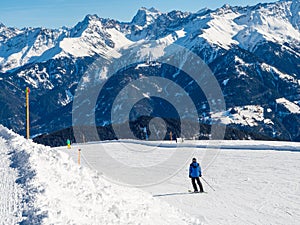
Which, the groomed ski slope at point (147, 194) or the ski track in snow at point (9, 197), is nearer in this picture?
the ski track in snow at point (9, 197)

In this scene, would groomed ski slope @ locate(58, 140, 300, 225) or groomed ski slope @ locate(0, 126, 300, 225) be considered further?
groomed ski slope @ locate(58, 140, 300, 225)

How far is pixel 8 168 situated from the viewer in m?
23.7

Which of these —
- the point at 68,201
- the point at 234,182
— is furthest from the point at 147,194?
the point at 234,182

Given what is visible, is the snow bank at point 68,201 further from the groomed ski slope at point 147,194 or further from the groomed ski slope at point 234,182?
the groomed ski slope at point 234,182

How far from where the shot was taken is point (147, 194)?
2100 centimetres

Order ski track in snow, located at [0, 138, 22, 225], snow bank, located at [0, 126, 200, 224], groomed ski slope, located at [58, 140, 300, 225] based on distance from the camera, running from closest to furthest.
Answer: snow bank, located at [0, 126, 200, 224] → ski track in snow, located at [0, 138, 22, 225] → groomed ski slope, located at [58, 140, 300, 225]

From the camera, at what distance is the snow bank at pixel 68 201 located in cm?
1390

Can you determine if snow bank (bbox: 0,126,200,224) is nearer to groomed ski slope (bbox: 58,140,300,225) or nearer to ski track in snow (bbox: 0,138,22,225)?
ski track in snow (bbox: 0,138,22,225)

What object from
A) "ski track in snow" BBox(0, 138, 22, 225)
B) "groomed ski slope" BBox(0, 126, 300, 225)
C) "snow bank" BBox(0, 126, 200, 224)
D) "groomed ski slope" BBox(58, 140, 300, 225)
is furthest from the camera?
"groomed ski slope" BBox(58, 140, 300, 225)

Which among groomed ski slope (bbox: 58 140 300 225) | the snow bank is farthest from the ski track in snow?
groomed ski slope (bbox: 58 140 300 225)

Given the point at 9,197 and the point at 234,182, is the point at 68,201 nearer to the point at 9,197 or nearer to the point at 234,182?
the point at 9,197

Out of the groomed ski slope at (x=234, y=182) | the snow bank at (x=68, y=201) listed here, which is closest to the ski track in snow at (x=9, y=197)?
the snow bank at (x=68, y=201)

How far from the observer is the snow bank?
1390 centimetres

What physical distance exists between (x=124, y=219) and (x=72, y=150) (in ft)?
118
